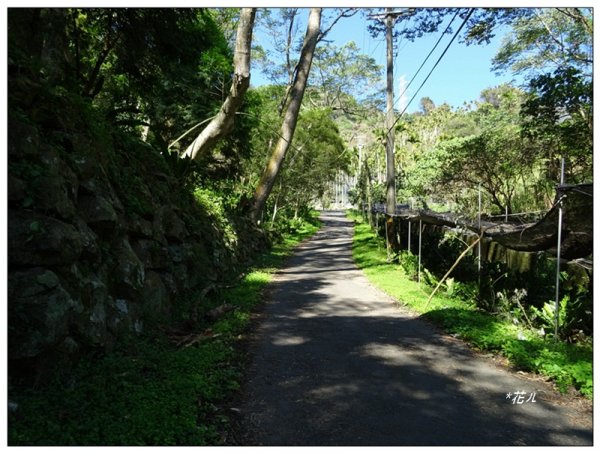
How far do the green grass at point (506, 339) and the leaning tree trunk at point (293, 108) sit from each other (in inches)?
271

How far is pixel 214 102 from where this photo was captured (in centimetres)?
1612

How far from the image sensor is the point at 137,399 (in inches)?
153

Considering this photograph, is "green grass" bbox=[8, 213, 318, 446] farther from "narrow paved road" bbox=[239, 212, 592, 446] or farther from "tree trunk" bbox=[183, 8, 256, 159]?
"tree trunk" bbox=[183, 8, 256, 159]

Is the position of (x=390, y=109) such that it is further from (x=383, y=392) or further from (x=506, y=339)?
(x=383, y=392)

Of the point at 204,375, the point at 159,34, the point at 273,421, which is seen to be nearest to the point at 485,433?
the point at 273,421

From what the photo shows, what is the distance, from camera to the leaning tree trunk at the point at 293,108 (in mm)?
15453

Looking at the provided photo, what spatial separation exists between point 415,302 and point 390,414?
5.42 metres

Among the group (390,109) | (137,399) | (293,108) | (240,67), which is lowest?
(137,399)

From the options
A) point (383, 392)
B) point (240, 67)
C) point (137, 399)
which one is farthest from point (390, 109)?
point (137, 399)

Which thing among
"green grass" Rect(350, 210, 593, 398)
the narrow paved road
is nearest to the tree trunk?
the narrow paved road

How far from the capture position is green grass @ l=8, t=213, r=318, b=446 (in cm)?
323

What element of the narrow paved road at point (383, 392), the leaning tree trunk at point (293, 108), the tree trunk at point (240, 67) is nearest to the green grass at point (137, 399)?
the narrow paved road at point (383, 392)

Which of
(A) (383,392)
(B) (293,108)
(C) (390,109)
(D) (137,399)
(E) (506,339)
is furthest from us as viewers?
(C) (390,109)

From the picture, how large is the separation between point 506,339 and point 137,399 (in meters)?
5.14
